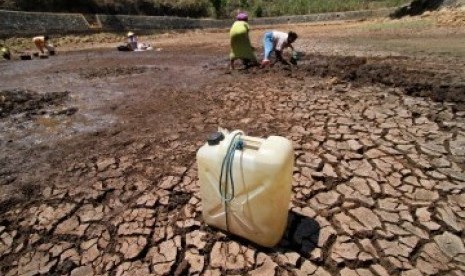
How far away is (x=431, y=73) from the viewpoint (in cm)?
621

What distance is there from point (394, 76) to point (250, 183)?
16.5 feet

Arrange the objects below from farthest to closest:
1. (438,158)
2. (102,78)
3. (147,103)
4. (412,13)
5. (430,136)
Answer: (412,13)
(102,78)
(147,103)
(430,136)
(438,158)

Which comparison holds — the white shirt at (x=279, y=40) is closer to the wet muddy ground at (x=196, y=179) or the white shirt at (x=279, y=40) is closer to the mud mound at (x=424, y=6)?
the wet muddy ground at (x=196, y=179)

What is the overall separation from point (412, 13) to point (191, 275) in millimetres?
20399

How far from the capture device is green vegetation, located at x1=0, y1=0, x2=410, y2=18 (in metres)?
23.3

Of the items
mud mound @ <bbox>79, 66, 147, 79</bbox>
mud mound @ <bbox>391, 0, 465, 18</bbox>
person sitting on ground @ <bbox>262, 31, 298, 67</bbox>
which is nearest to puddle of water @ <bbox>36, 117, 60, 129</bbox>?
mud mound @ <bbox>79, 66, 147, 79</bbox>

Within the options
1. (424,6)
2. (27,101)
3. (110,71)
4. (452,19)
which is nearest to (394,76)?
(27,101)

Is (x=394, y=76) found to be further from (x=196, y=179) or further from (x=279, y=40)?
(x=196, y=179)

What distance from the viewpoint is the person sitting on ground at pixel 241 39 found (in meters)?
7.37

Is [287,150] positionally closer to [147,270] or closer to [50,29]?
[147,270]

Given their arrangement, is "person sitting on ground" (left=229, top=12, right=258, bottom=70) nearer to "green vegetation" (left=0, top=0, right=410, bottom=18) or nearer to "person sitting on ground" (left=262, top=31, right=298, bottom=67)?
"person sitting on ground" (left=262, top=31, right=298, bottom=67)

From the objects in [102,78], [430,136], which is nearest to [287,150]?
[430,136]

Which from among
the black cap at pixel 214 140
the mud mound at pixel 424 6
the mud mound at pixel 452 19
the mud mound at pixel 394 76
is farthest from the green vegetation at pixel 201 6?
the black cap at pixel 214 140

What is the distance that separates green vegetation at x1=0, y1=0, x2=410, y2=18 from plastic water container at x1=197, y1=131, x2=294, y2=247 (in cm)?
2387
